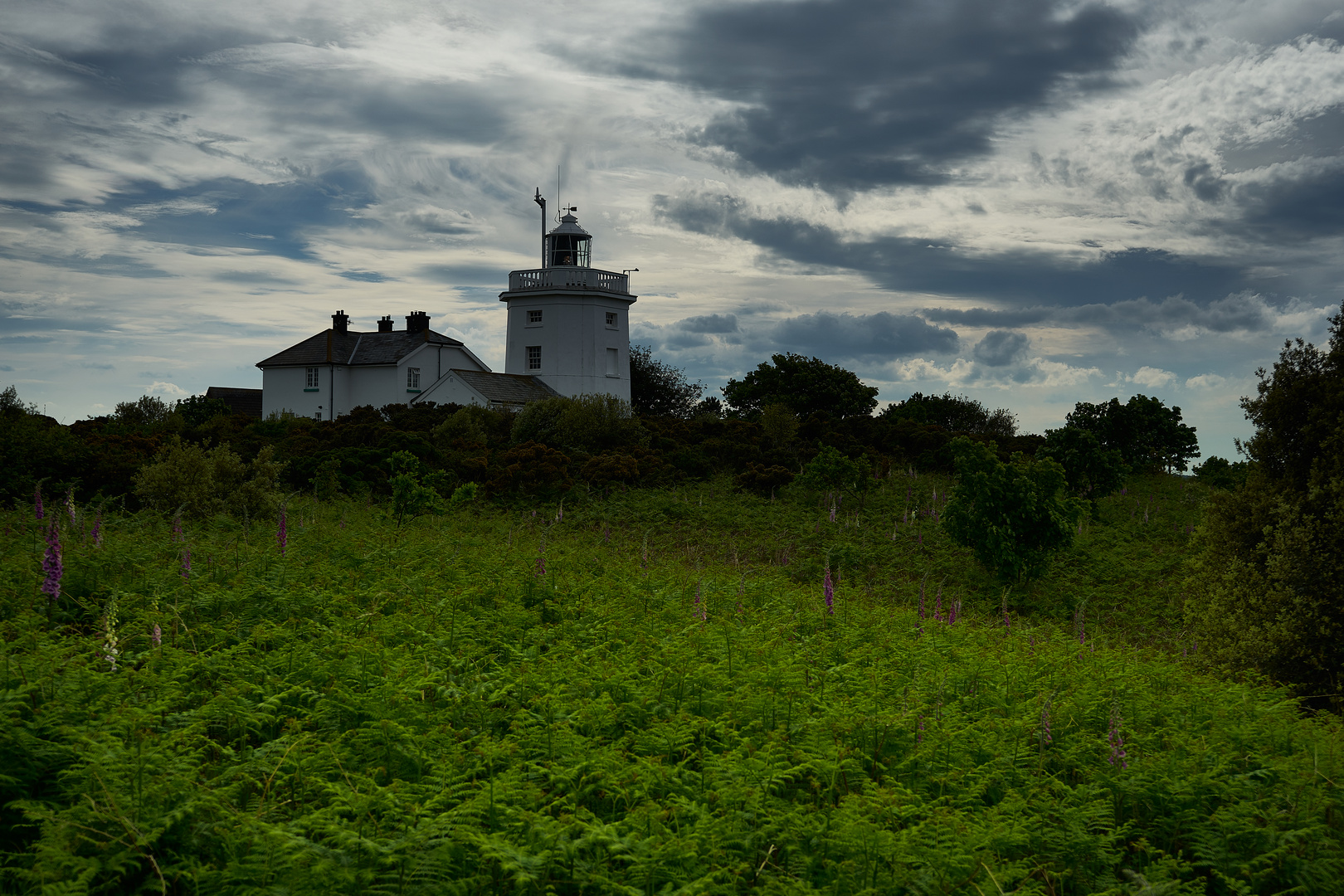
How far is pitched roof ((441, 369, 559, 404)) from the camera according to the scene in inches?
1647

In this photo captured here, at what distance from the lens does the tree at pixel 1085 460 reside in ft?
67.5

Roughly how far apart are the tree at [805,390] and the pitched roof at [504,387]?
1006cm

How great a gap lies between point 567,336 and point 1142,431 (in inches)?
1107

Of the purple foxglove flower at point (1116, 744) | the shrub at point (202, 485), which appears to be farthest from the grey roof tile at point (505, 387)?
the purple foxglove flower at point (1116, 744)

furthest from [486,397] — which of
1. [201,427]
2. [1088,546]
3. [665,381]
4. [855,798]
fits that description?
[855,798]

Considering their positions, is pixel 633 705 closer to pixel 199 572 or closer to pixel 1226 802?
pixel 1226 802

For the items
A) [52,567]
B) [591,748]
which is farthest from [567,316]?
[591,748]

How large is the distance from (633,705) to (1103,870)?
2872 millimetres

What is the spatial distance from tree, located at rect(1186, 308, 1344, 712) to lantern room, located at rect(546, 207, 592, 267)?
4124cm

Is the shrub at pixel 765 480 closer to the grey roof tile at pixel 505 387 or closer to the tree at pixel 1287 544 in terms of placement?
the tree at pixel 1287 544

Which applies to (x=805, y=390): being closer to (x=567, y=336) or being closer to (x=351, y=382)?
(x=567, y=336)

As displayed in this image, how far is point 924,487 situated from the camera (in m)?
24.5

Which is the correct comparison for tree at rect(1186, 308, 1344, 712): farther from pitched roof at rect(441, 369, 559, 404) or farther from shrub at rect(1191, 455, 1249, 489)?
pitched roof at rect(441, 369, 559, 404)

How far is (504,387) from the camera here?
143 ft
